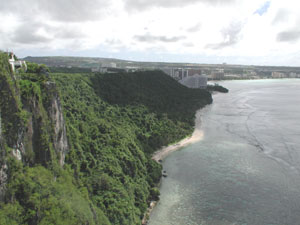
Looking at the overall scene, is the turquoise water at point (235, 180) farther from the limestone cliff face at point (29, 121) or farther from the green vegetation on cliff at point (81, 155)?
the limestone cliff face at point (29, 121)

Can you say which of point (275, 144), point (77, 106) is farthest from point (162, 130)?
point (275, 144)

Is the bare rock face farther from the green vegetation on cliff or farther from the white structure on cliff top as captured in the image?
the white structure on cliff top

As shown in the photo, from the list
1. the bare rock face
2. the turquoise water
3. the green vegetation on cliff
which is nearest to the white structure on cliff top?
the turquoise water

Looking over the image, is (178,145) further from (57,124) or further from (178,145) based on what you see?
(57,124)

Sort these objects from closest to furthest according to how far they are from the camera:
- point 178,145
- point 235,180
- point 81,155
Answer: point 81,155, point 235,180, point 178,145

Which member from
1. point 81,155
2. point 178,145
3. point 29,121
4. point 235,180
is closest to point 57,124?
point 29,121

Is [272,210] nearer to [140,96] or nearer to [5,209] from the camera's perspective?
[5,209]
